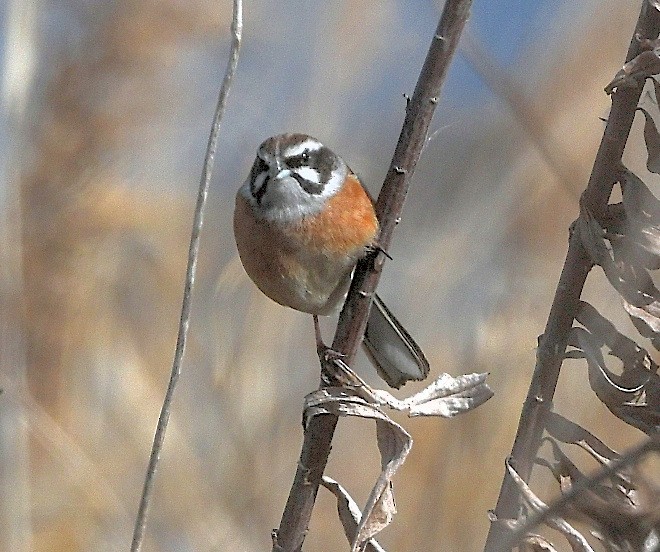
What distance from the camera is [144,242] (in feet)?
7.66

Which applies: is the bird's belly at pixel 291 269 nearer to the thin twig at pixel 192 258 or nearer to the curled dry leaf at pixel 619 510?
the thin twig at pixel 192 258

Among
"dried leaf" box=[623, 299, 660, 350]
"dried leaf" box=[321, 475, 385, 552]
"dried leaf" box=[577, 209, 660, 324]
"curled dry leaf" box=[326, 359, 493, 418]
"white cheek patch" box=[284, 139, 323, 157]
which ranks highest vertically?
"white cheek patch" box=[284, 139, 323, 157]

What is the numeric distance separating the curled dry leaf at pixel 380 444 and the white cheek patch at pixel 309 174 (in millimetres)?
611

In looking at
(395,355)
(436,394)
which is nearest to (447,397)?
(436,394)

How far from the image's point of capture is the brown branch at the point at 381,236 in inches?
27.3

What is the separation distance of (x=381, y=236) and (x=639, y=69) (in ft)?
0.85

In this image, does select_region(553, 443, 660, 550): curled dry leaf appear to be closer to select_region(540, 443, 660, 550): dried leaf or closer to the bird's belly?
select_region(540, 443, 660, 550): dried leaf

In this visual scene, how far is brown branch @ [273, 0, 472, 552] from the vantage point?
694mm

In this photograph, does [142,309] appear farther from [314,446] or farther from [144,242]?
[314,446]

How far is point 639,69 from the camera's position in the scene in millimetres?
670

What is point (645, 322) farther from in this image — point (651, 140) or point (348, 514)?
point (348, 514)

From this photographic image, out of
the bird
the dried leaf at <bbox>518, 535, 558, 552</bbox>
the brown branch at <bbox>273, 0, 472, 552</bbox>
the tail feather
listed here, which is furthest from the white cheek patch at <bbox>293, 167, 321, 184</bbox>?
the dried leaf at <bbox>518, 535, 558, 552</bbox>

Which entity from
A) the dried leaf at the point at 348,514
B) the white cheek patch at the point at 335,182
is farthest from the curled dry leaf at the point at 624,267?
the white cheek patch at the point at 335,182

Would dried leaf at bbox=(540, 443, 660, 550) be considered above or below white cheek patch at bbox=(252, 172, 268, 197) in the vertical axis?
below
